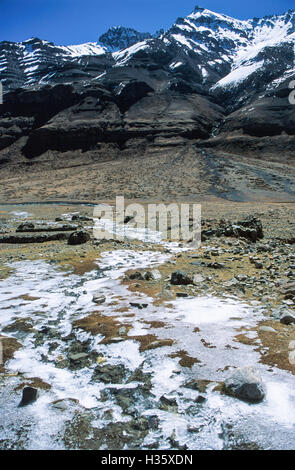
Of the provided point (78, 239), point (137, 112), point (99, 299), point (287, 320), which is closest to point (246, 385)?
point (287, 320)

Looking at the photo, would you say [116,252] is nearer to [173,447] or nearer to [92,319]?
[92,319]

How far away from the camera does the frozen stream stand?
14.4 ft

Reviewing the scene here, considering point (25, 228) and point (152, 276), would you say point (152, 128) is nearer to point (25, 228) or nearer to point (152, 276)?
point (25, 228)

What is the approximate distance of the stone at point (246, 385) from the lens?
16.0ft

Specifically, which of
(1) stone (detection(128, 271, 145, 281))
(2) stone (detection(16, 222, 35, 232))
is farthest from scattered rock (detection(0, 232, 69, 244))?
(1) stone (detection(128, 271, 145, 281))

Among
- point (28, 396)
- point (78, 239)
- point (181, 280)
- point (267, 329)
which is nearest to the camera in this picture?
point (28, 396)

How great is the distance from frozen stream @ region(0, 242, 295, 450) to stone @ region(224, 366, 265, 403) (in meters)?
0.12

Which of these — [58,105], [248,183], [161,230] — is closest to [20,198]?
[248,183]

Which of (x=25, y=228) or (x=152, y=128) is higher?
(x=152, y=128)

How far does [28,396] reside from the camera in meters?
5.08

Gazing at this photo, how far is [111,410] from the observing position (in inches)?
193

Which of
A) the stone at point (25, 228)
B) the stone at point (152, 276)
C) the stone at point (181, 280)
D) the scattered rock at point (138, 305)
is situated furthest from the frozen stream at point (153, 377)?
the stone at point (25, 228)

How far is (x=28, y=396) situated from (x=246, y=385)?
11.0 feet

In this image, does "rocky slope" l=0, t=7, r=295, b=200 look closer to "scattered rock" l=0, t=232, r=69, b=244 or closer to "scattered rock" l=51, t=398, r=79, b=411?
"scattered rock" l=0, t=232, r=69, b=244
